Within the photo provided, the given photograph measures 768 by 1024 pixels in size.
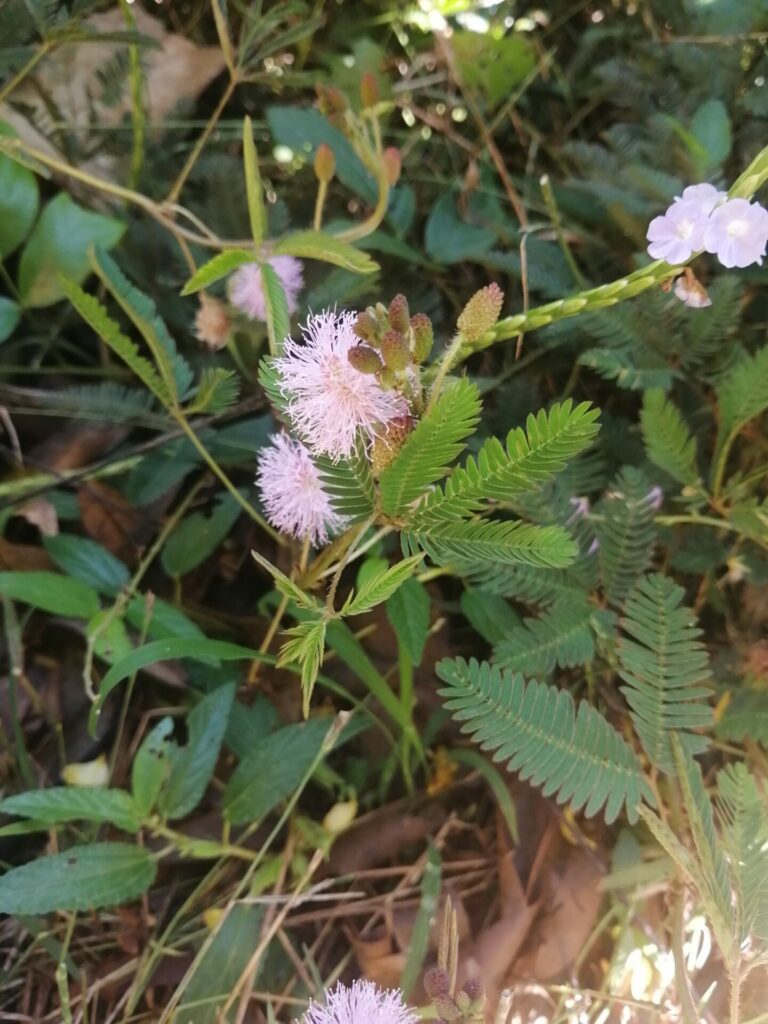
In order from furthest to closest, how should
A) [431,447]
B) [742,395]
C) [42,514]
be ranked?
[42,514] < [742,395] < [431,447]

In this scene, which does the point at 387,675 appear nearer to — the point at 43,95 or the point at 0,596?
the point at 0,596

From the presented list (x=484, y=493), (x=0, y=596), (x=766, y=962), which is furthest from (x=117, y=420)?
(x=766, y=962)

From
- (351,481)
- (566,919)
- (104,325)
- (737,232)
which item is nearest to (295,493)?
(351,481)

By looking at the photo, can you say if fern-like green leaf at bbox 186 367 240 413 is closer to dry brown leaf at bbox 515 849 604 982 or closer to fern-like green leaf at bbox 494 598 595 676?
fern-like green leaf at bbox 494 598 595 676

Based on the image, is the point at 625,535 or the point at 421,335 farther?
the point at 625,535

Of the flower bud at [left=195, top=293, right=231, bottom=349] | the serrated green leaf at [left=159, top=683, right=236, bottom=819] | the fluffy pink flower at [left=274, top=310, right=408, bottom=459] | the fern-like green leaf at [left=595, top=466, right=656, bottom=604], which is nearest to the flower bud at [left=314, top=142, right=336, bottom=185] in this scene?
the flower bud at [left=195, top=293, right=231, bottom=349]

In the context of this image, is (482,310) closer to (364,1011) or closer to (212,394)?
(212,394)

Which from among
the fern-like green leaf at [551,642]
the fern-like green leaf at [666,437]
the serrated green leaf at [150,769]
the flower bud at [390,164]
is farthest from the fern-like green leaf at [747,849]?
the flower bud at [390,164]
